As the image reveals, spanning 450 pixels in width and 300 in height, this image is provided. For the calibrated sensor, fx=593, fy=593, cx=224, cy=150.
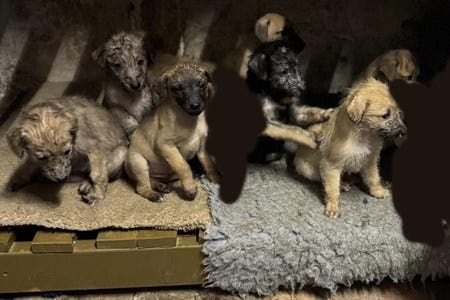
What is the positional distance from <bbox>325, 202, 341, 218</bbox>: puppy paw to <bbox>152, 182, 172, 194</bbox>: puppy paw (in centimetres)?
49

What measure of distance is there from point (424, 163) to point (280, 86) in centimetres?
53

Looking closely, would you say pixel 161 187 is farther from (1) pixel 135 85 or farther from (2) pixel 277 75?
(2) pixel 277 75

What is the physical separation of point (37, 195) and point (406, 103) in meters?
1.15

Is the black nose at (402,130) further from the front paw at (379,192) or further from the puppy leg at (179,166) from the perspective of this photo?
the puppy leg at (179,166)

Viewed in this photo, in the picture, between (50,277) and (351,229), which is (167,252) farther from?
(351,229)

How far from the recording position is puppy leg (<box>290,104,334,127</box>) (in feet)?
6.01

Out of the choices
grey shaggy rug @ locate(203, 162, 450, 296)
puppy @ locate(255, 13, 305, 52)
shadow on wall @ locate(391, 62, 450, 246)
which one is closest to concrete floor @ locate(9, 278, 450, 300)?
grey shaggy rug @ locate(203, 162, 450, 296)

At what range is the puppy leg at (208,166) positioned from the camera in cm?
Answer: 189

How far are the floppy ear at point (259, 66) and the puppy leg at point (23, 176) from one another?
0.73 metres

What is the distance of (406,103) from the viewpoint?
177 cm

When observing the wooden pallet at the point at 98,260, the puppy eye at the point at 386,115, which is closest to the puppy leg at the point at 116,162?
the wooden pallet at the point at 98,260

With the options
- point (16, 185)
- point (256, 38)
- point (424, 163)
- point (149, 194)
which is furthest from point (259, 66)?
point (16, 185)

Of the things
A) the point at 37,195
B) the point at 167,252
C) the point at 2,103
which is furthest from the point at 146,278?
the point at 2,103

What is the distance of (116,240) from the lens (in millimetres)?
1681
